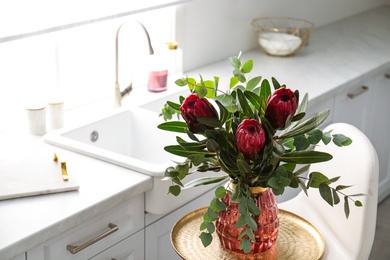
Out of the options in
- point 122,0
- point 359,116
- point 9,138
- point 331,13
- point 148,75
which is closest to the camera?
point 9,138

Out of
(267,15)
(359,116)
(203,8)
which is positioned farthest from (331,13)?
(203,8)

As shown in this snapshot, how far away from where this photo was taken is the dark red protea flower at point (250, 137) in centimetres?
162

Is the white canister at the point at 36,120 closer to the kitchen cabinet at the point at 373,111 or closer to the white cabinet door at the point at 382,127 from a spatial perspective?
the kitchen cabinet at the point at 373,111

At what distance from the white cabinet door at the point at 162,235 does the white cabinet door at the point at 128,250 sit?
0.03m

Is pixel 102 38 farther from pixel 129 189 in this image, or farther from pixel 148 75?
pixel 129 189

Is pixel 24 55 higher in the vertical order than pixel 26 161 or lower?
higher

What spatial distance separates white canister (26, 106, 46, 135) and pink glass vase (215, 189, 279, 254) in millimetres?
953

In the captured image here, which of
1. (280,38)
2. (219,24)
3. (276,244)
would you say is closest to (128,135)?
(219,24)

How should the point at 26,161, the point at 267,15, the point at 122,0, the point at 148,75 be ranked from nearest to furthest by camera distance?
the point at 26,161
the point at 122,0
the point at 148,75
the point at 267,15

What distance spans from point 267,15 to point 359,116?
2.31 feet

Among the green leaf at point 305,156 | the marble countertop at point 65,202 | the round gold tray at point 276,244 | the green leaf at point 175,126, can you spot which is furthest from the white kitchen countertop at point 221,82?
the green leaf at point 305,156

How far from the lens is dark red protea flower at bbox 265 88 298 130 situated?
1641 millimetres

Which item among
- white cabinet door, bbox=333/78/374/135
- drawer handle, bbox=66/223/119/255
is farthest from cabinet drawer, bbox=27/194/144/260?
white cabinet door, bbox=333/78/374/135

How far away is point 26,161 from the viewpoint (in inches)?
91.0
